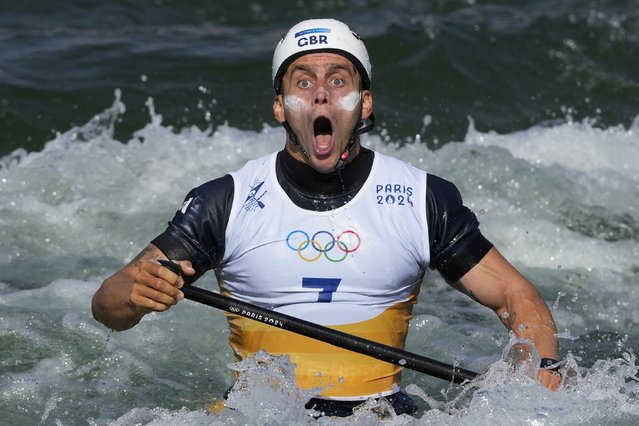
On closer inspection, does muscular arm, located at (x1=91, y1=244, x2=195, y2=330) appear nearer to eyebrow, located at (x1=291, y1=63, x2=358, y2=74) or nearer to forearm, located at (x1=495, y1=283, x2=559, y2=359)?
eyebrow, located at (x1=291, y1=63, x2=358, y2=74)

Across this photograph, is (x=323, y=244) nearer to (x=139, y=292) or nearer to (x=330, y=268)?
(x=330, y=268)

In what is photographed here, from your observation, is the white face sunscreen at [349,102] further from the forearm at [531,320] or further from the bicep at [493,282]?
the forearm at [531,320]

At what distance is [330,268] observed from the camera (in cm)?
452

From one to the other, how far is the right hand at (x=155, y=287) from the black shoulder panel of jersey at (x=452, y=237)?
3.40ft

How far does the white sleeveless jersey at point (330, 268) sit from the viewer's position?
178 inches

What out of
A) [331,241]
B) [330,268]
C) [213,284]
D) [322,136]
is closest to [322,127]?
[322,136]

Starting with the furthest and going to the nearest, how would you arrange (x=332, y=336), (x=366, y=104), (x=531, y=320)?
(x=366, y=104) < (x=531, y=320) < (x=332, y=336)

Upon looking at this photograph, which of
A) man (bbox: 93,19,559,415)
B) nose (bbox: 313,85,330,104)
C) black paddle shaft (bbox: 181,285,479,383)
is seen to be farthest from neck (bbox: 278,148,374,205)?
black paddle shaft (bbox: 181,285,479,383)

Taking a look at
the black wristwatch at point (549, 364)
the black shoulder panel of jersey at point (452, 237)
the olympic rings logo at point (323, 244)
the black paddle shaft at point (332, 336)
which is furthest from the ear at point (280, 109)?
the black wristwatch at point (549, 364)

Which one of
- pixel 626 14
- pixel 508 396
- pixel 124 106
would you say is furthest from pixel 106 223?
pixel 626 14

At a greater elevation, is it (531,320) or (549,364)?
(531,320)

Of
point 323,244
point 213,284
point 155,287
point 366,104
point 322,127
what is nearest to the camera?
point 155,287

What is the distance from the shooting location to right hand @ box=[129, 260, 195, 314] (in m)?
4.04

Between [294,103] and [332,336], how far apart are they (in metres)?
0.92
